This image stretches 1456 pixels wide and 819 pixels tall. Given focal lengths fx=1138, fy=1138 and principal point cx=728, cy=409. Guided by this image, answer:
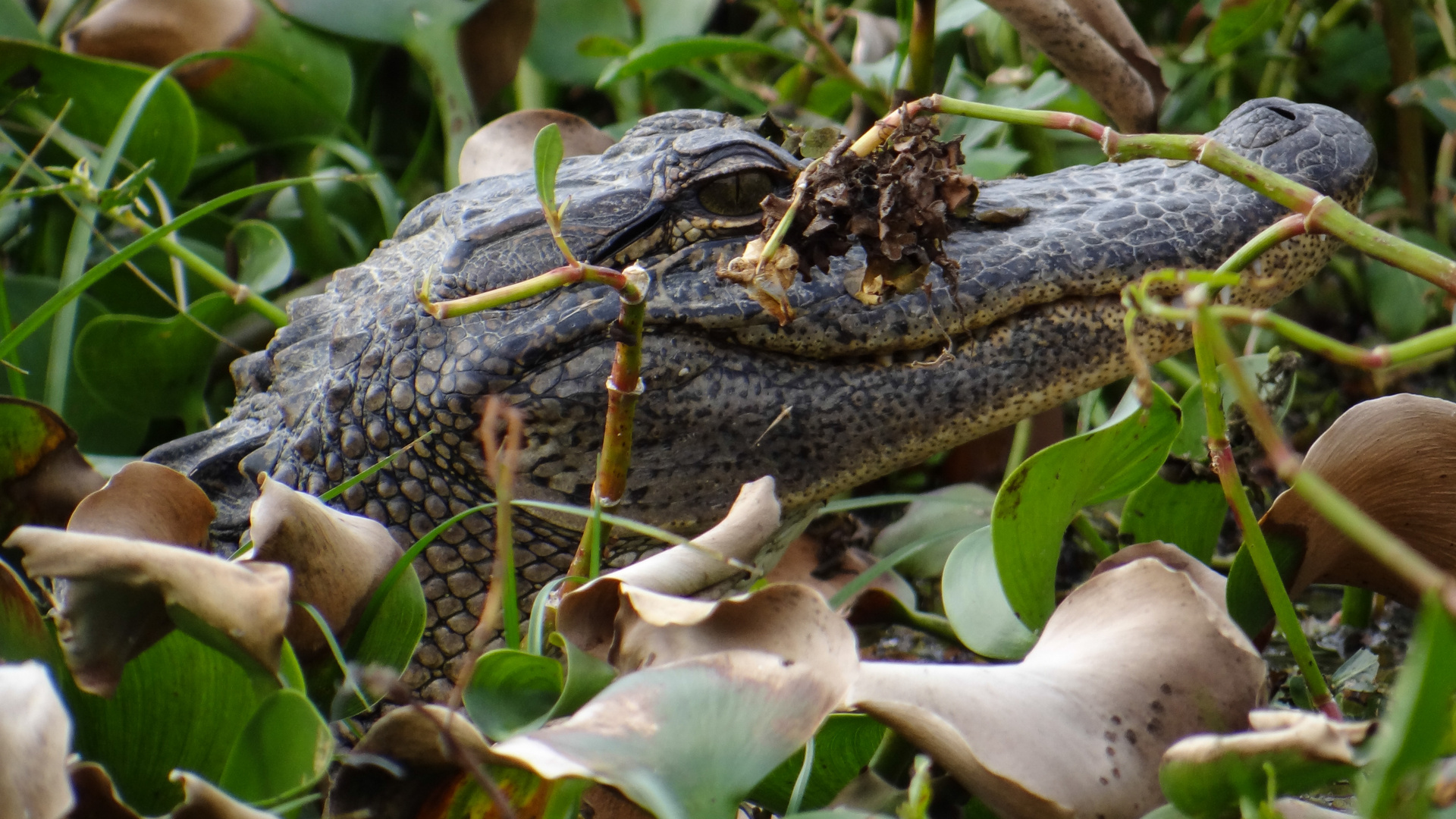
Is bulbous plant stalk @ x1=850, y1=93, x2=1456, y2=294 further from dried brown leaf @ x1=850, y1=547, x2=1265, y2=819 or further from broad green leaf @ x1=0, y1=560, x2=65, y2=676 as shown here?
broad green leaf @ x1=0, y1=560, x2=65, y2=676

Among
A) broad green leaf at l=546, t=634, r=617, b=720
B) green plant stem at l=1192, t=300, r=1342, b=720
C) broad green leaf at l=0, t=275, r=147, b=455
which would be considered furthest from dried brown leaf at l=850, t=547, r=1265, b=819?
broad green leaf at l=0, t=275, r=147, b=455

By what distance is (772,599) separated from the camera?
2.67 ft

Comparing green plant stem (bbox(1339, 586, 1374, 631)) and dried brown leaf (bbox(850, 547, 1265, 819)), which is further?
green plant stem (bbox(1339, 586, 1374, 631))

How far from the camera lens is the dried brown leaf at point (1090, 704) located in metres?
0.75

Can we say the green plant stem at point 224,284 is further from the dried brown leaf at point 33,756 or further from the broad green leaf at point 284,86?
the dried brown leaf at point 33,756

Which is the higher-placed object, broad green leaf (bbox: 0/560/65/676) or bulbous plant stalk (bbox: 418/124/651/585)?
bulbous plant stalk (bbox: 418/124/651/585)

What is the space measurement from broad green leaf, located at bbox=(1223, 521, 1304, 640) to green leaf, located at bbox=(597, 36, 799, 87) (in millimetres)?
1165

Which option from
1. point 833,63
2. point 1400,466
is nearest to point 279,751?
point 1400,466

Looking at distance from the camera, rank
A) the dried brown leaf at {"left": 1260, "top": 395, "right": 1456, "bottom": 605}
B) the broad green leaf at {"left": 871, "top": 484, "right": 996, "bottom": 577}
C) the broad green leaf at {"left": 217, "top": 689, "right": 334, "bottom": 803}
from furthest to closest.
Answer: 1. the broad green leaf at {"left": 871, "top": 484, "right": 996, "bottom": 577}
2. the dried brown leaf at {"left": 1260, "top": 395, "right": 1456, "bottom": 605}
3. the broad green leaf at {"left": 217, "top": 689, "right": 334, "bottom": 803}

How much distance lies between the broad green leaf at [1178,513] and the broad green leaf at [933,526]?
0.78ft

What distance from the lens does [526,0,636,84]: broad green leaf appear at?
96.1 inches

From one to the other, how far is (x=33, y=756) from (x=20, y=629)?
0.30m

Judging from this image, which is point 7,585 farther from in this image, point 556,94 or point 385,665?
point 556,94

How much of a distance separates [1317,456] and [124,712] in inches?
40.7
